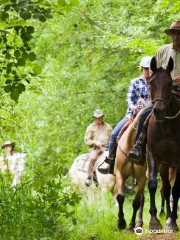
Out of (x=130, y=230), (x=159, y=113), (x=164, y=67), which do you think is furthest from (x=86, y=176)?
(x=159, y=113)

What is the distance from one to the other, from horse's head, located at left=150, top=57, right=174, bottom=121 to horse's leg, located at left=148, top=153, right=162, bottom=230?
0.91 meters

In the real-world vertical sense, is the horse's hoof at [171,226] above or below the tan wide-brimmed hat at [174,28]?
below

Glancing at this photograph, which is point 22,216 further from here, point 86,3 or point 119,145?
point 86,3

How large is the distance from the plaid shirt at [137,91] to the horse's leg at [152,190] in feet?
8.53

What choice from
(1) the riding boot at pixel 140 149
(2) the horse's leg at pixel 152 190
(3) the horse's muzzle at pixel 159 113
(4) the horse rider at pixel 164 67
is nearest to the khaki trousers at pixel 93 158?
(1) the riding boot at pixel 140 149

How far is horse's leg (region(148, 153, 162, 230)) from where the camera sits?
34.6 feet

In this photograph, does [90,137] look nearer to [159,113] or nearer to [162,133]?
[162,133]

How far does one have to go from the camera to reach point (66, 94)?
89.9 feet

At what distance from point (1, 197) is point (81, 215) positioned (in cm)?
340

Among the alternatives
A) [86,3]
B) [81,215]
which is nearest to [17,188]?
[81,215]

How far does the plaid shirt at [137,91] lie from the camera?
13.4 m

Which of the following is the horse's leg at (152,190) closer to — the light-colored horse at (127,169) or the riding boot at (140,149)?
the riding boot at (140,149)

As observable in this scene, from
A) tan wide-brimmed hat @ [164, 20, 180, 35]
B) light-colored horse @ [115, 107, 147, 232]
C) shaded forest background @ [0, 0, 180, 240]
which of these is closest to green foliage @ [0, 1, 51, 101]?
tan wide-brimmed hat @ [164, 20, 180, 35]

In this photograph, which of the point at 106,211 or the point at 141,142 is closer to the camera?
the point at 141,142
